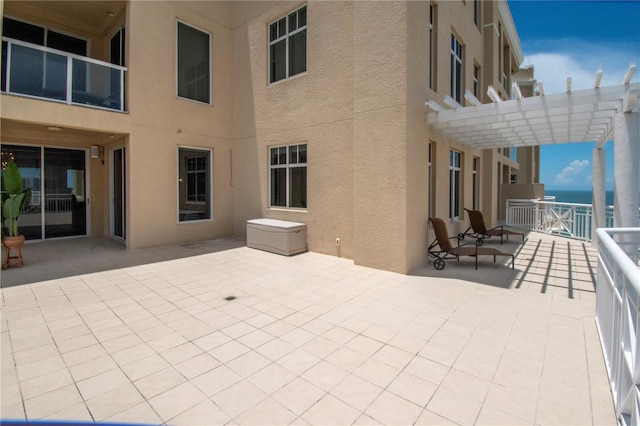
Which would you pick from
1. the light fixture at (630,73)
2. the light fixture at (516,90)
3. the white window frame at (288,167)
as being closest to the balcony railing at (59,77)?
the white window frame at (288,167)

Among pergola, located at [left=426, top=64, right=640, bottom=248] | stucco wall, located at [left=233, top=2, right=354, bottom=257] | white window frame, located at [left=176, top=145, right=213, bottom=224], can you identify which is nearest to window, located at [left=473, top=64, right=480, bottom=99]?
pergola, located at [left=426, top=64, right=640, bottom=248]

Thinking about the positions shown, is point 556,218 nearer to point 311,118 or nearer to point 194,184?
point 311,118

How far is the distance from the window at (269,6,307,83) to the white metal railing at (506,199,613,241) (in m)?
9.84

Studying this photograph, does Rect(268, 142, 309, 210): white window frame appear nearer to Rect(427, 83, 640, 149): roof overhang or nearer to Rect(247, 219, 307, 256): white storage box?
Rect(247, 219, 307, 256): white storage box

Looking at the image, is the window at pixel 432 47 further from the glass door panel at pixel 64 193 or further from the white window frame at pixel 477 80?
the glass door panel at pixel 64 193

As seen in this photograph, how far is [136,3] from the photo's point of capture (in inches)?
336

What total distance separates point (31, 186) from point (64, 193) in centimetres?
79

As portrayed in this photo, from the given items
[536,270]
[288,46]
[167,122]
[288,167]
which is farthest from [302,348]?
[288,46]

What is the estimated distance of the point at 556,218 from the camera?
12.1 metres

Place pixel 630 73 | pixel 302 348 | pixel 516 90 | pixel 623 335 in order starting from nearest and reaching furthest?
pixel 623 335 < pixel 302 348 < pixel 630 73 < pixel 516 90

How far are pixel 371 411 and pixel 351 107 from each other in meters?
6.51

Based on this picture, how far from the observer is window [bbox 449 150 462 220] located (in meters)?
9.54

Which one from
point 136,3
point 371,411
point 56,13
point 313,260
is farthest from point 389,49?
point 56,13

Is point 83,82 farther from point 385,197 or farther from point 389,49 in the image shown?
point 385,197
